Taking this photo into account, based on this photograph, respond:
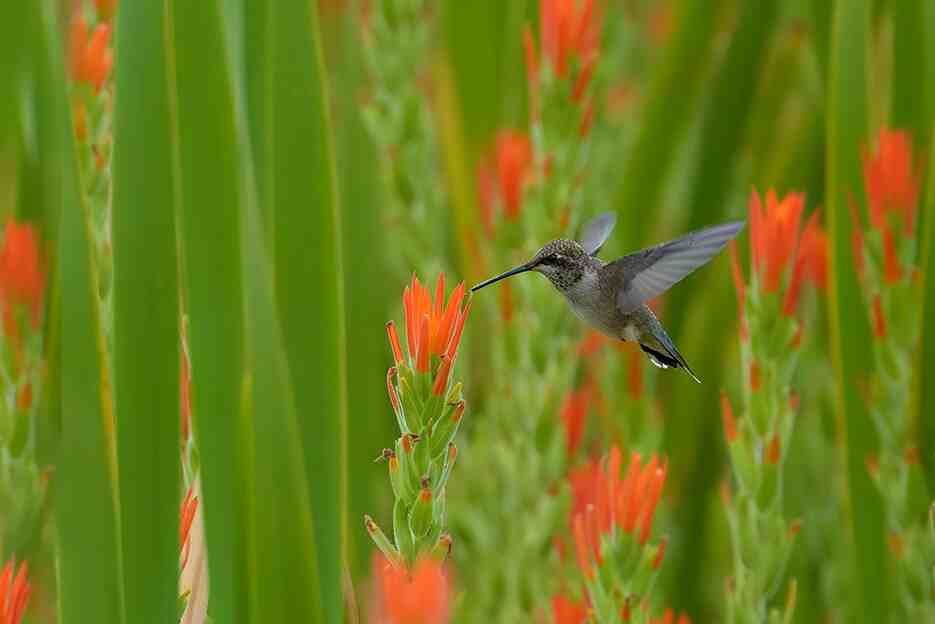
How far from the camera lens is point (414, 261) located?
4.67 feet

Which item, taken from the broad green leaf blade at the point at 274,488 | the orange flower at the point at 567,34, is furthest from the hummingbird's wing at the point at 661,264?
the broad green leaf blade at the point at 274,488

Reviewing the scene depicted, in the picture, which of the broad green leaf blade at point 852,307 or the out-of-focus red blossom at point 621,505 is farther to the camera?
the broad green leaf blade at point 852,307

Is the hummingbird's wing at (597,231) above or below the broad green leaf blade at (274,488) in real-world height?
above

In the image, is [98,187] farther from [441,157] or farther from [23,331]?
[441,157]

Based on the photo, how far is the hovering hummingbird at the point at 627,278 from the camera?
0.92 metres

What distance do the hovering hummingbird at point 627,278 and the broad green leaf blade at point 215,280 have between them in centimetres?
20

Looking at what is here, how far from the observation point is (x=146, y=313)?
0.78 m

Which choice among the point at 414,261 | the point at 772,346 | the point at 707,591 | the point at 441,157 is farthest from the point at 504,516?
the point at 441,157

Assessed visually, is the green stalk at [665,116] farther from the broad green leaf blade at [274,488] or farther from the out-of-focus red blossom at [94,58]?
the broad green leaf blade at [274,488]

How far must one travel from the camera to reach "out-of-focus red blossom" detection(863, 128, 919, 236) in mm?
1056

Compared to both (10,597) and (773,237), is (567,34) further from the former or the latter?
(10,597)

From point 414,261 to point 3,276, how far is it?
56 cm

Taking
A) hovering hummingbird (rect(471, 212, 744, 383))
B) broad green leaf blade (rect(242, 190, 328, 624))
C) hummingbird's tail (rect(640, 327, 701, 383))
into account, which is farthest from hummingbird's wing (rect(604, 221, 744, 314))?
broad green leaf blade (rect(242, 190, 328, 624))

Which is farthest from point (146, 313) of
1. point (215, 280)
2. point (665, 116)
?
point (665, 116)
